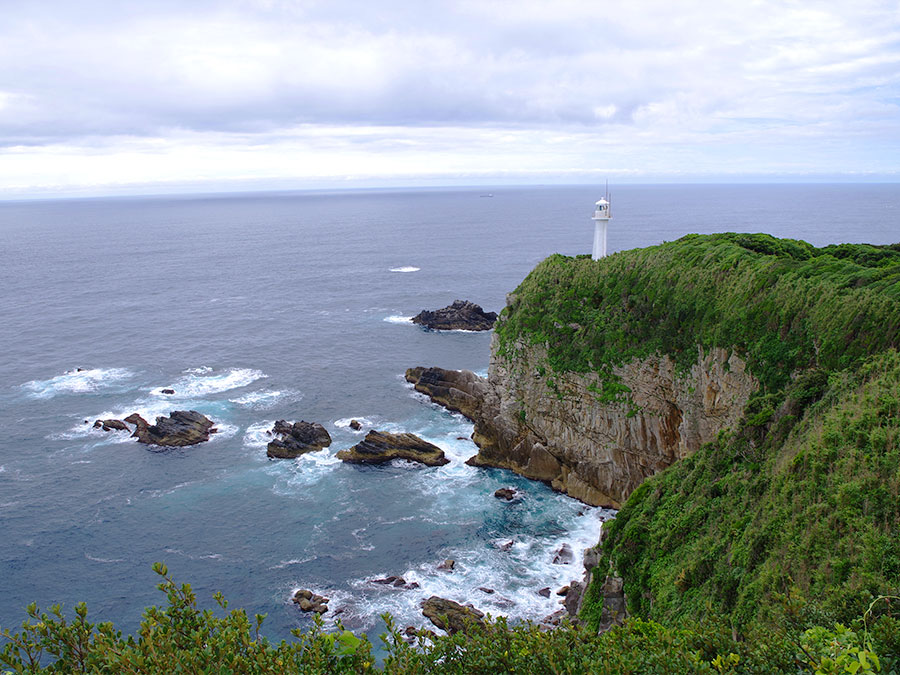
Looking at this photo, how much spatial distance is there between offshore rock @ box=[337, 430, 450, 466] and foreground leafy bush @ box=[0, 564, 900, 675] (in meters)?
36.3

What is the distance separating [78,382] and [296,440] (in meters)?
30.0

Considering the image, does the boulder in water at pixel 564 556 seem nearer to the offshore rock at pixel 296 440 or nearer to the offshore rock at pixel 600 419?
the offshore rock at pixel 600 419

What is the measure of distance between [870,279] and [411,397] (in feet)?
134

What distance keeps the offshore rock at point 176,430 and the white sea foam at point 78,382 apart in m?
14.1

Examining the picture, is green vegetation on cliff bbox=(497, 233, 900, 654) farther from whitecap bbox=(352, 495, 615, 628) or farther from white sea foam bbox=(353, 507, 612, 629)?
whitecap bbox=(352, 495, 615, 628)

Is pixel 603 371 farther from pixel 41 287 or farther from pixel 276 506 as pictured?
pixel 41 287

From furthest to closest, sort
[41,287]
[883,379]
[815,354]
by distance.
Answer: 1. [41,287]
2. [815,354]
3. [883,379]

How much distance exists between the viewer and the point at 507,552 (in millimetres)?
40656

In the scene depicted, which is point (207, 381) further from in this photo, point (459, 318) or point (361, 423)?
point (459, 318)

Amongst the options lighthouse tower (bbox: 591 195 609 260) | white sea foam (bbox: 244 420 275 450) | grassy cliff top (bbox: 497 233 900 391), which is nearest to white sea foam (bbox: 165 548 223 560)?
white sea foam (bbox: 244 420 275 450)

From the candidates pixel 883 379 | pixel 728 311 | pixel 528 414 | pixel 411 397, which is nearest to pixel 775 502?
pixel 883 379

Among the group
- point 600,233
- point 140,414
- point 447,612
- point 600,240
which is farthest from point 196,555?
point 600,233

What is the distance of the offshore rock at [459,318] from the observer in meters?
86.9

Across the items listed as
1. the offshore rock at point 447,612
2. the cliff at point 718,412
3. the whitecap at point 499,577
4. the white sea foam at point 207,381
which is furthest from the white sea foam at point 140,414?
the offshore rock at point 447,612
